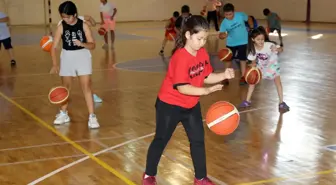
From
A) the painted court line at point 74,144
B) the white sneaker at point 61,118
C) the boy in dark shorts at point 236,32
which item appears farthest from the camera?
the boy in dark shorts at point 236,32

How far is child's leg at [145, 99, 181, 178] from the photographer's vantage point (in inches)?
203

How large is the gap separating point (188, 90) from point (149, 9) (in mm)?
29865

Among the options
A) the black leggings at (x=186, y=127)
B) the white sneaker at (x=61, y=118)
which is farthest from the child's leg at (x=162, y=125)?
the white sneaker at (x=61, y=118)

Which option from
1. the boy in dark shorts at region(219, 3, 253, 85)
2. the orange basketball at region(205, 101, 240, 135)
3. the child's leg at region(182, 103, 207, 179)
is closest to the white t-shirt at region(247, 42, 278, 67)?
the boy in dark shorts at region(219, 3, 253, 85)

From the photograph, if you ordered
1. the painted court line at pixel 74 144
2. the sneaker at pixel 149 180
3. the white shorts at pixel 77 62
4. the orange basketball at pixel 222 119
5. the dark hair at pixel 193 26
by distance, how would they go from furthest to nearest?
1. the white shorts at pixel 77 62
2. the painted court line at pixel 74 144
3. the orange basketball at pixel 222 119
4. the sneaker at pixel 149 180
5. the dark hair at pixel 193 26

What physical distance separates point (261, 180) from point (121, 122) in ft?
10.7

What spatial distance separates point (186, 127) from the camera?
5.24 metres

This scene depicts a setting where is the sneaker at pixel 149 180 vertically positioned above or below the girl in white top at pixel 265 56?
below

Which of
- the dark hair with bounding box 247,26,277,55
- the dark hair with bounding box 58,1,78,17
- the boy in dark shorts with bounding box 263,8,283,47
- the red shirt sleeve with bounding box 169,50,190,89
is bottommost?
the boy in dark shorts with bounding box 263,8,283,47

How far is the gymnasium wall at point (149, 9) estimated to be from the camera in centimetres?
3019

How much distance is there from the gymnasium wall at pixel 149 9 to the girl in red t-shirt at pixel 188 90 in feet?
85.3

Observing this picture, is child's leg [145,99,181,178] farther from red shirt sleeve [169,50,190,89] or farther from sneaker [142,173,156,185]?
red shirt sleeve [169,50,190,89]

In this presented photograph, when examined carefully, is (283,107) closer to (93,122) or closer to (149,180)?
(93,122)

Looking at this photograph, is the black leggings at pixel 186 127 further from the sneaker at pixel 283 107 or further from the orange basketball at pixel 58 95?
the sneaker at pixel 283 107
